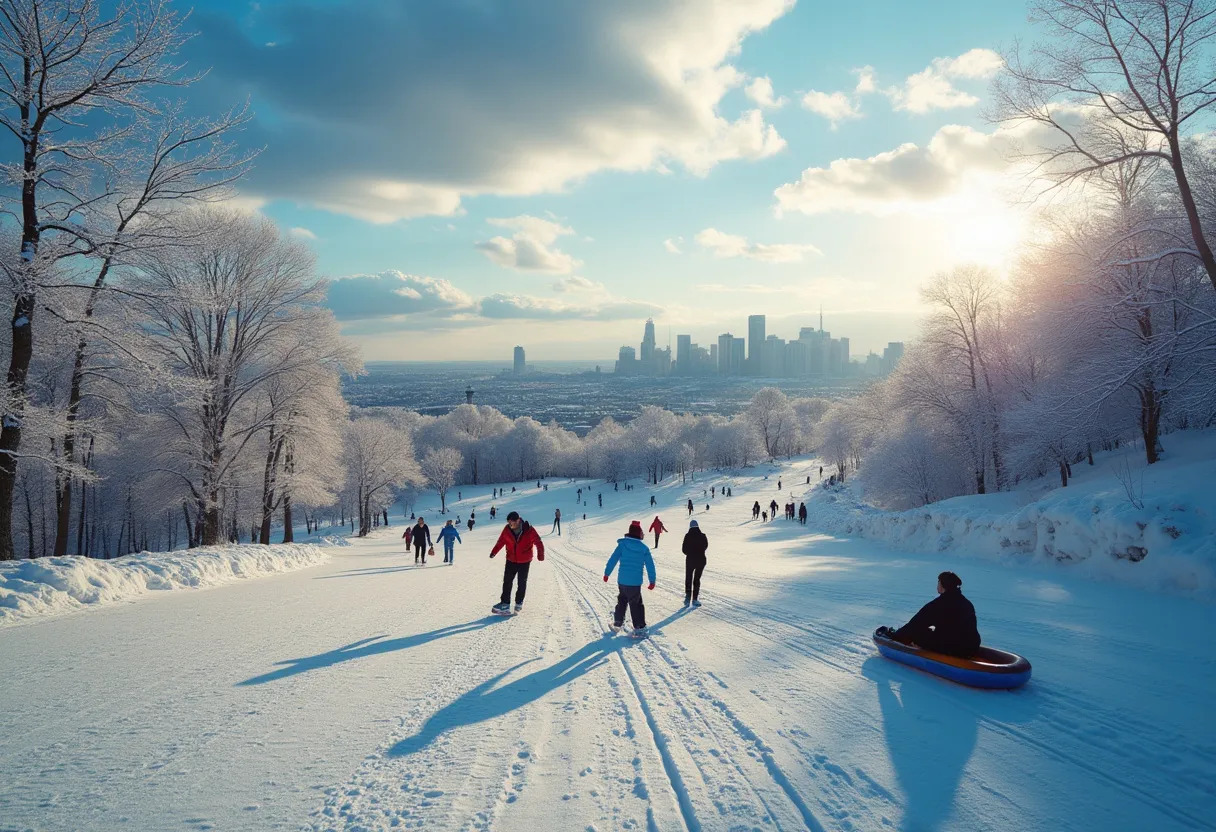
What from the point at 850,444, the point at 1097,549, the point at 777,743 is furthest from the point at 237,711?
the point at 850,444

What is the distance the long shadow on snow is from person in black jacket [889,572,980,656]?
19.2 ft

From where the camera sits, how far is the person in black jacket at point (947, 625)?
20.0 feet

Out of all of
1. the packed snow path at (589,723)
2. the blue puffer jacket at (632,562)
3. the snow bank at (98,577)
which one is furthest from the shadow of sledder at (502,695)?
the snow bank at (98,577)

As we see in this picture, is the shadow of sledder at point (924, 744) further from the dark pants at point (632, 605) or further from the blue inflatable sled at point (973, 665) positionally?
the dark pants at point (632, 605)

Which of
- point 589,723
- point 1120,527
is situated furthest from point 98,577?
point 1120,527

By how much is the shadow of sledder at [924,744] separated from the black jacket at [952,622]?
0.57 m

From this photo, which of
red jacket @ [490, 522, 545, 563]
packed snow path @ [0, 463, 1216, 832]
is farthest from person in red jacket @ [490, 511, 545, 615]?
packed snow path @ [0, 463, 1216, 832]

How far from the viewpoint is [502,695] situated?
18.0ft

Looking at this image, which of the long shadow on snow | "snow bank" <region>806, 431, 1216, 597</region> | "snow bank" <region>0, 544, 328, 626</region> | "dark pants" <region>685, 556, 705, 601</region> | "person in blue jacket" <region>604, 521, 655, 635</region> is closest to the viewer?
the long shadow on snow

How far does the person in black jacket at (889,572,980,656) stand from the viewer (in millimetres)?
6086

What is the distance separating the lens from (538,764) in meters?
4.11

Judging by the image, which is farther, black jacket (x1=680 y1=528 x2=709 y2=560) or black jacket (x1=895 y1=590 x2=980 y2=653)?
→ black jacket (x1=680 y1=528 x2=709 y2=560)

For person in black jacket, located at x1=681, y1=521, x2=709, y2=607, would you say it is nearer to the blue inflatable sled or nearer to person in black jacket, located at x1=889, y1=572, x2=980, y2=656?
the blue inflatable sled

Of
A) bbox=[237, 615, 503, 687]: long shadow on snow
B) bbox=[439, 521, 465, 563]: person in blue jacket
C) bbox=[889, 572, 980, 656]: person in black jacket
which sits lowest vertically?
bbox=[439, 521, 465, 563]: person in blue jacket
